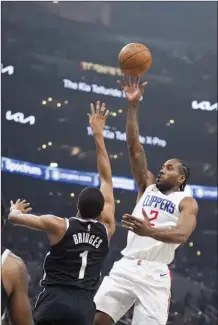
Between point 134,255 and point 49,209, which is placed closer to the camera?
point 134,255

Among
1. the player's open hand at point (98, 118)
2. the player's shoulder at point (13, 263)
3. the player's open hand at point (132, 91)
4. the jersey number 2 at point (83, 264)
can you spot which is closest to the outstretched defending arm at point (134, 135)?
the player's open hand at point (132, 91)

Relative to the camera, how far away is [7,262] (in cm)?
400

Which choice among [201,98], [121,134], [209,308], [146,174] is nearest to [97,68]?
[121,134]

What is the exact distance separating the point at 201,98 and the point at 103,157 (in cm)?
1273

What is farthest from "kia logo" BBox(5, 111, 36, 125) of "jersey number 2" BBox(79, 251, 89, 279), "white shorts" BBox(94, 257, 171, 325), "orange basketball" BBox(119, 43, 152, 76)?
"jersey number 2" BBox(79, 251, 89, 279)

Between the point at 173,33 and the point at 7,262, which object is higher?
the point at 173,33

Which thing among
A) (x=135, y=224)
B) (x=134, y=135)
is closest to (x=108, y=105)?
(x=134, y=135)

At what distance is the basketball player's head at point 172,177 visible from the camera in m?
5.88

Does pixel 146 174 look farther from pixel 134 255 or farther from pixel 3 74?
pixel 3 74

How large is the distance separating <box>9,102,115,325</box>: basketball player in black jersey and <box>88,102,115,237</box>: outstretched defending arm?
24 cm

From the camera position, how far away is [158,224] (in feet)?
18.7

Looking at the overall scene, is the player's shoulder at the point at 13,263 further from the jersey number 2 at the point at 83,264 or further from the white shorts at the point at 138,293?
the white shorts at the point at 138,293

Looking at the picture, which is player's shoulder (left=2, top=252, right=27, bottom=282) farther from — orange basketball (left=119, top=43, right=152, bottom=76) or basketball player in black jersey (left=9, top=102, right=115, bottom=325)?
orange basketball (left=119, top=43, right=152, bottom=76)

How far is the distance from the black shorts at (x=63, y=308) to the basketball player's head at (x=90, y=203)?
52cm
